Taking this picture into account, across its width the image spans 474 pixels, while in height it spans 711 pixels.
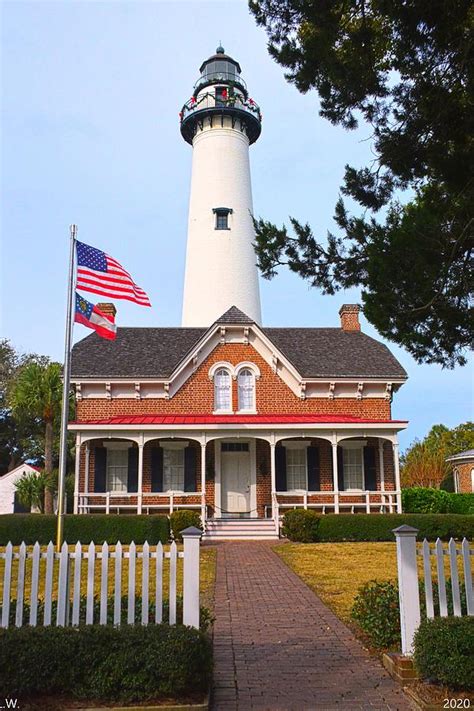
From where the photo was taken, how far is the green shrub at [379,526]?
18062 millimetres

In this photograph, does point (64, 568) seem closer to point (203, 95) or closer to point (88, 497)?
point (88, 497)

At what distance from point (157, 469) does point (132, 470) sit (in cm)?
87

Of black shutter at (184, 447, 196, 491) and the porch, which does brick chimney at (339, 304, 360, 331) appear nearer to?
the porch

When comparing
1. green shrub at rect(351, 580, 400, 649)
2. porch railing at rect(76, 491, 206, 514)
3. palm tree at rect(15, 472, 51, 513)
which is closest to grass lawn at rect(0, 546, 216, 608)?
green shrub at rect(351, 580, 400, 649)

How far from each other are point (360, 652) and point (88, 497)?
16743 mm

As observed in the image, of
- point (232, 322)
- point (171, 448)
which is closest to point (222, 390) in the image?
point (232, 322)

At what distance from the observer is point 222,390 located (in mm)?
24109

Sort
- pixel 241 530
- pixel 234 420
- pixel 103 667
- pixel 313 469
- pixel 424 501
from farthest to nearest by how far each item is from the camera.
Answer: pixel 424 501
pixel 313 469
pixel 234 420
pixel 241 530
pixel 103 667

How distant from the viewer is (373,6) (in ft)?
21.2

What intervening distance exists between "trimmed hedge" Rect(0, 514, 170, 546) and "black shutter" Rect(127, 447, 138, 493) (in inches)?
193

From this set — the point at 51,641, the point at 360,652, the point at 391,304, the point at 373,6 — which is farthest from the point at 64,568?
the point at 373,6

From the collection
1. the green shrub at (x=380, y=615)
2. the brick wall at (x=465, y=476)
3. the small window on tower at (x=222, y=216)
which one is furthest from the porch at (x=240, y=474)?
the brick wall at (x=465, y=476)

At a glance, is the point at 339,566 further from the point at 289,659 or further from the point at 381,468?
the point at 381,468

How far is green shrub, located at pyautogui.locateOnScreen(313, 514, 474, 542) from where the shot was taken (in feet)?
59.3
